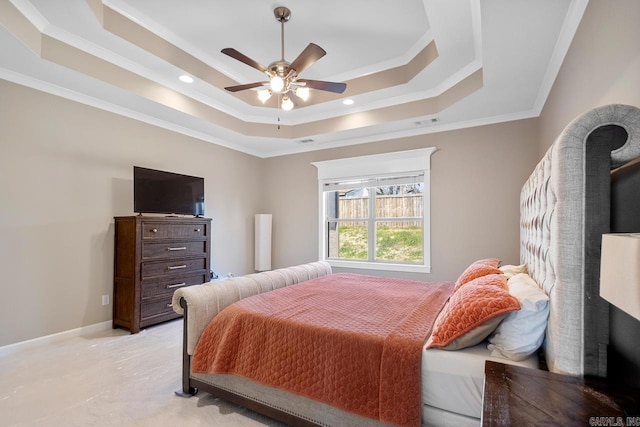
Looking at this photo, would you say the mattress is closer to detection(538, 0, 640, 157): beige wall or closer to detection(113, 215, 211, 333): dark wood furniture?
detection(538, 0, 640, 157): beige wall

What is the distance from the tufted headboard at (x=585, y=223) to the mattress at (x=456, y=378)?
27 cm

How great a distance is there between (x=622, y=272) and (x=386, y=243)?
419 cm

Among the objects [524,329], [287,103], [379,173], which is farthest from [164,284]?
[524,329]

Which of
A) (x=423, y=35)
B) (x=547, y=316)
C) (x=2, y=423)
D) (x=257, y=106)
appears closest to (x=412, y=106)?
(x=423, y=35)

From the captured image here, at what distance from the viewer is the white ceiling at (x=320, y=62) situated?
2.43 m

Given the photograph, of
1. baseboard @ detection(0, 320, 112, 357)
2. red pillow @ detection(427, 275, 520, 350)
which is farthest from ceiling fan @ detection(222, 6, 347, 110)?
baseboard @ detection(0, 320, 112, 357)

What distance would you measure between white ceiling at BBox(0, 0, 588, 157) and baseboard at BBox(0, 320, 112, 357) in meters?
2.57

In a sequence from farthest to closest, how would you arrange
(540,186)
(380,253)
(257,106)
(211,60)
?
(380,253)
(257,106)
(211,60)
(540,186)

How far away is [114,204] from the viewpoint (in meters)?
3.71

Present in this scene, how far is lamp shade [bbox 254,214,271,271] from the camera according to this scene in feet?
18.2

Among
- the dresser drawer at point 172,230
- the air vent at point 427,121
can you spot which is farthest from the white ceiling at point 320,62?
the dresser drawer at point 172,230

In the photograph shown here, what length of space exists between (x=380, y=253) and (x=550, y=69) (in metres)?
3.11

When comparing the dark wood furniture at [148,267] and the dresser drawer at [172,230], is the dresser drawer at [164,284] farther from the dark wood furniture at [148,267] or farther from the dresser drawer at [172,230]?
the dresser drawer at [172,230]

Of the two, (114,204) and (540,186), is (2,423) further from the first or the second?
(540,186)
